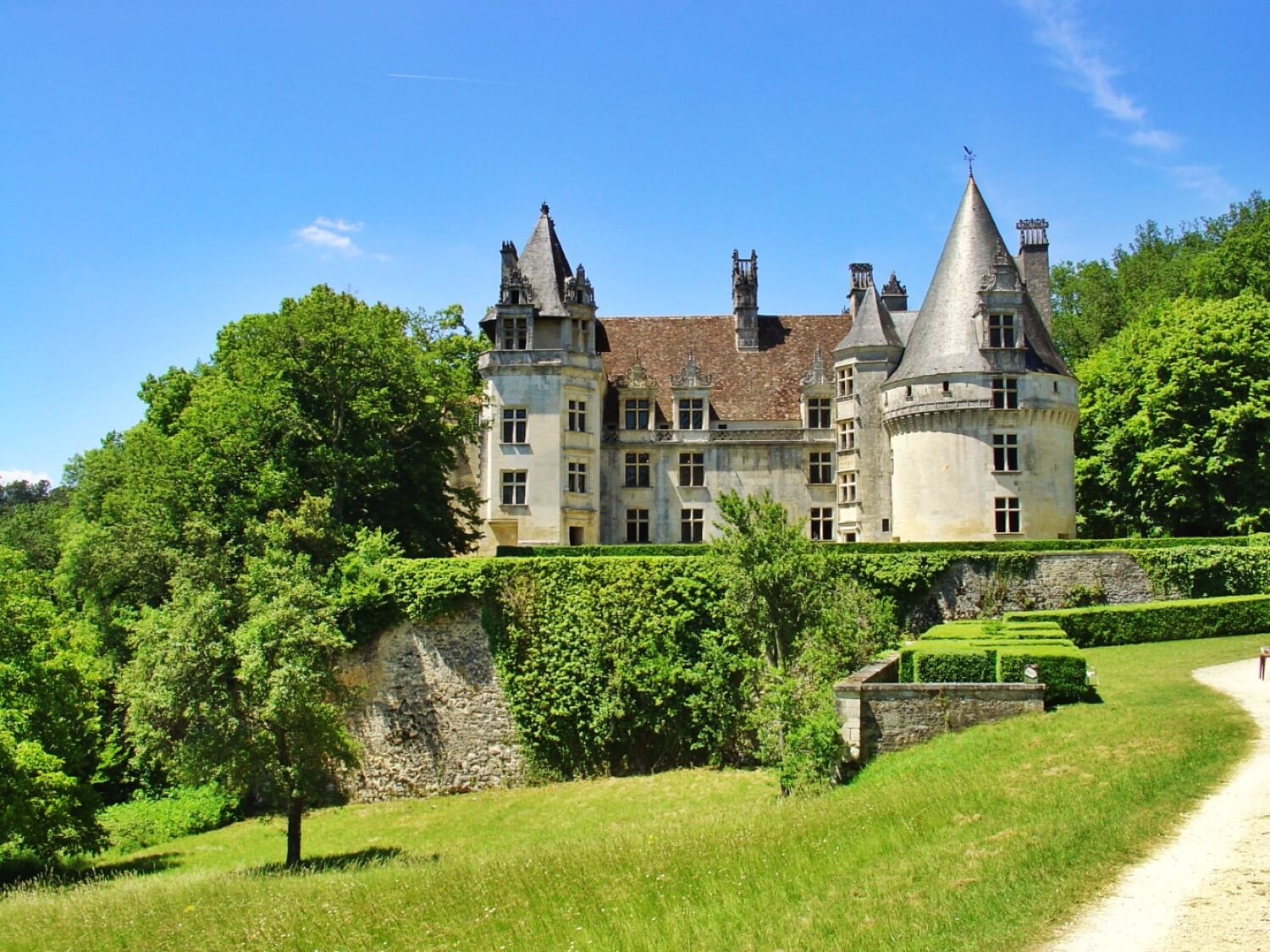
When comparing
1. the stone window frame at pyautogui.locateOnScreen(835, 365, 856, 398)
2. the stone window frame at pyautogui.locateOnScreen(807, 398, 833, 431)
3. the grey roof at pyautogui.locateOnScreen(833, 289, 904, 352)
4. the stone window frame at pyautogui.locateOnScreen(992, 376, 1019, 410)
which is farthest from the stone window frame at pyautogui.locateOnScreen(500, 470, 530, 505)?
the stone window frame at pyautogui.locateOnScreen(992, 376, 1019, 410)

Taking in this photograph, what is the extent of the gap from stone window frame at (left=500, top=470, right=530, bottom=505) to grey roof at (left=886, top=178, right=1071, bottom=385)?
12674mm

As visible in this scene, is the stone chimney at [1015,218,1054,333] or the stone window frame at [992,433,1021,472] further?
the stone chimney at [1015,218,1054,333]

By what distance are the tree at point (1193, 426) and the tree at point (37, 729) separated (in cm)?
3596

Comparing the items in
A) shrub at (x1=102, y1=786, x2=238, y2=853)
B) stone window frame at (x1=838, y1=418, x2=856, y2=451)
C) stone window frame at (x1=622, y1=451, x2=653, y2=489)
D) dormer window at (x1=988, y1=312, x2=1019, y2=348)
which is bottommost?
shrub at (x1=102, y1=786, x2=238, y2=853)

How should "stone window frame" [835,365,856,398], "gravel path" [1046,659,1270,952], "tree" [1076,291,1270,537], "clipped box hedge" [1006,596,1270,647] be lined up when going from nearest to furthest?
"gravel path" [1046,659,1270,952]
"clipped box hedge" [1006,596,1270,647]
"stone window frame" [835,365,856,398]
"tree" [1076,291,1270,537]

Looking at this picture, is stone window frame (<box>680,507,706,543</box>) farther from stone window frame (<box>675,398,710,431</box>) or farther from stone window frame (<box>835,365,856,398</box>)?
stone window frame (<box>835,365,856,398</box>)

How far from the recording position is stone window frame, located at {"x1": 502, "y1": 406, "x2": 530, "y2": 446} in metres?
37.6

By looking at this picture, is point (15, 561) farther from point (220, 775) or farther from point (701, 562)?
point (701, 562)

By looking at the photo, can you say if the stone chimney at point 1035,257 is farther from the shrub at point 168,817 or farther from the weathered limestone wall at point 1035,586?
the shrub at point 168,817

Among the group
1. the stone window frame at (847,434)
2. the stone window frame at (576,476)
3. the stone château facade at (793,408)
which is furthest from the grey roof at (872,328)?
the stone window frame at (576,476)

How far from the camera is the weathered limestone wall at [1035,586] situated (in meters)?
29.5

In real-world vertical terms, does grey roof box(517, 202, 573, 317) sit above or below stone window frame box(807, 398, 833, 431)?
above

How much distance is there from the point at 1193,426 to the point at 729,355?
17.5 metres

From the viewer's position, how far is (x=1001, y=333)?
34.8 m
